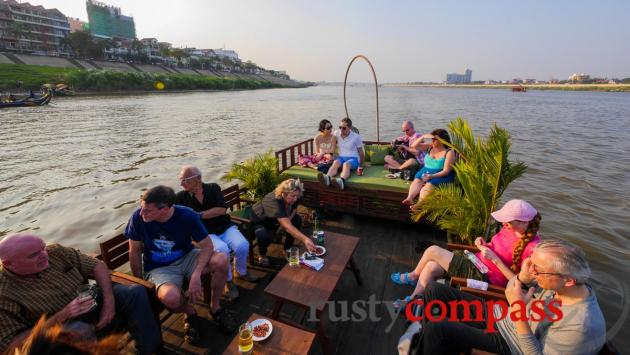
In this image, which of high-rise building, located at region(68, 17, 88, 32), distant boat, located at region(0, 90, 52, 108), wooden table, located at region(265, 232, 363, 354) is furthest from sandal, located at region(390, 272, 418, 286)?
high-rise building, located at region(68, 17, 88, 32)

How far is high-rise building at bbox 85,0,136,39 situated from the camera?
396 feet

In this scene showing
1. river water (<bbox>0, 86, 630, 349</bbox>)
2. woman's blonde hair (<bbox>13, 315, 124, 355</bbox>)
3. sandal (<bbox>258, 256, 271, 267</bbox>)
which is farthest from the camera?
river water (<bbox>0, 86, 630, 349</bbox>)


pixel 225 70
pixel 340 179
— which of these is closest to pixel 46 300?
pixel 340 179

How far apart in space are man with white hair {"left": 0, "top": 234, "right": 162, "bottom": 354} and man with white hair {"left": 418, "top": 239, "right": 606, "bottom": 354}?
238cm

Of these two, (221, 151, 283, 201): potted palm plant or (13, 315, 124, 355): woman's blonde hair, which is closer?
(13, 315, 124, 355): woman's blonde hair

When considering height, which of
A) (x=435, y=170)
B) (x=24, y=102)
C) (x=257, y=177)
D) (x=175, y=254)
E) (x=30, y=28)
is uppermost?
(x=30, y=28)

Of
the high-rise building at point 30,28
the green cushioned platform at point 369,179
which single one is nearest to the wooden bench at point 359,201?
the green cushioned platform at point 369,179

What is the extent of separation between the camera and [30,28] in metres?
76.1

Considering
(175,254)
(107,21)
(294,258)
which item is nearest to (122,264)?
(175,254)

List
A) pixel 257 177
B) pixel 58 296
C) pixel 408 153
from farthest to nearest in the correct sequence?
1. pixel 408 153
2. pixel 257 177
3. pixel 58 296

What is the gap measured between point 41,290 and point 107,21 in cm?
16502

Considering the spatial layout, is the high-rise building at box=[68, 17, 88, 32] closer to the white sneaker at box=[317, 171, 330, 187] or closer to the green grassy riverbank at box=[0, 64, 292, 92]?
the green grassy riverbank at box=[0, 64, 292, 92]

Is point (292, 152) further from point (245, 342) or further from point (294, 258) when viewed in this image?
point (245, 342)

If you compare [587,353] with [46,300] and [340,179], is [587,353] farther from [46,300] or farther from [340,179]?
[340,179]
